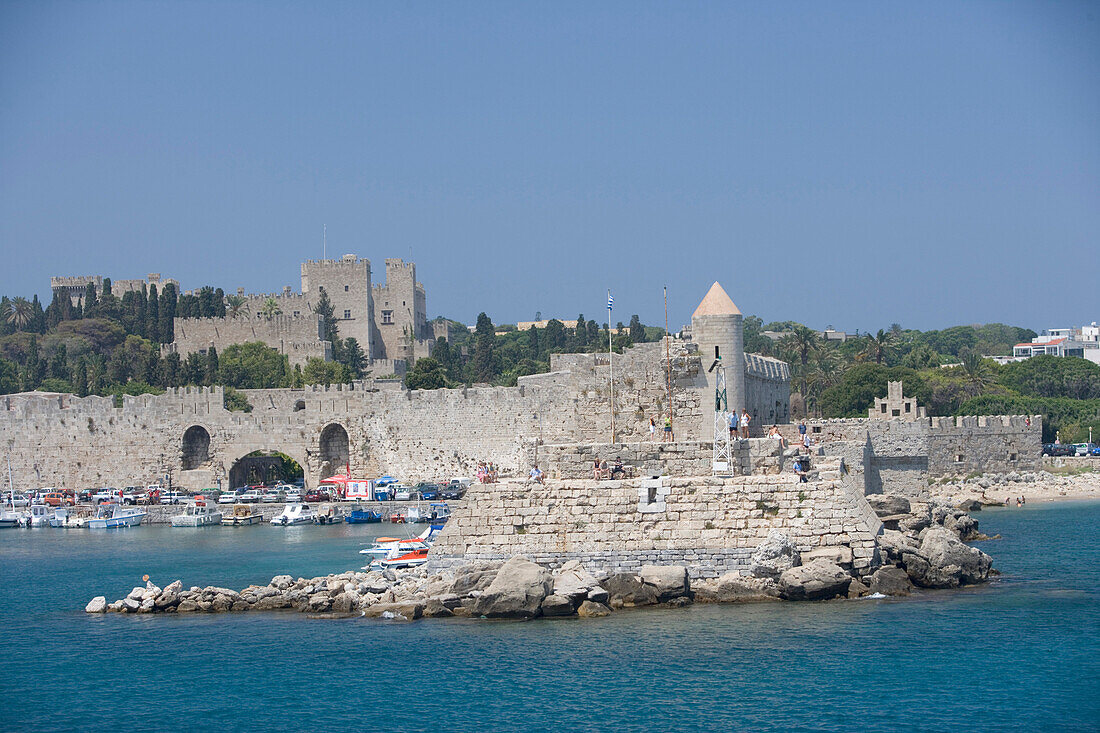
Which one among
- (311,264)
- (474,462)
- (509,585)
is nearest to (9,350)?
(311,264)

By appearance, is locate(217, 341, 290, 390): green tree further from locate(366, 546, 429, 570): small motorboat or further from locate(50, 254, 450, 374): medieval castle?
locate(366, 546, 429, 570): small motorboat

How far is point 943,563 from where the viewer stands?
64.6 ft

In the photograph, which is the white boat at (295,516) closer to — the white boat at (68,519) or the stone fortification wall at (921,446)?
the white boat at (68,519)

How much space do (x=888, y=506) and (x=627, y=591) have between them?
1167cm

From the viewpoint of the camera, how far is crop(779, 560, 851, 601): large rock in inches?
696

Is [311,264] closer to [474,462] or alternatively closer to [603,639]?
[474,462]

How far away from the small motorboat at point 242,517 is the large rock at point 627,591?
26773 millimetres

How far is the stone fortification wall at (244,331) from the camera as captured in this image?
7838 centimetres

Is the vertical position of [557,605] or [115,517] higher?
[115,517]

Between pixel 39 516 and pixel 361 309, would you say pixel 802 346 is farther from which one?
pixel 39 516

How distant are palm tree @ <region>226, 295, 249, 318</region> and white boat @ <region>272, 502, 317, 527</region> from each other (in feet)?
132

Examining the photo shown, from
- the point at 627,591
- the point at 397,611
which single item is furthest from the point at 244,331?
the point at 627,591

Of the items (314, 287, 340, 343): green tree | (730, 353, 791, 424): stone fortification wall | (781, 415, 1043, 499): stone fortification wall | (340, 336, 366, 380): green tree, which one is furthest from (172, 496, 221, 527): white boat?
(314, 287, 340, 343): green tree

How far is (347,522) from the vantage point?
4178 cm
